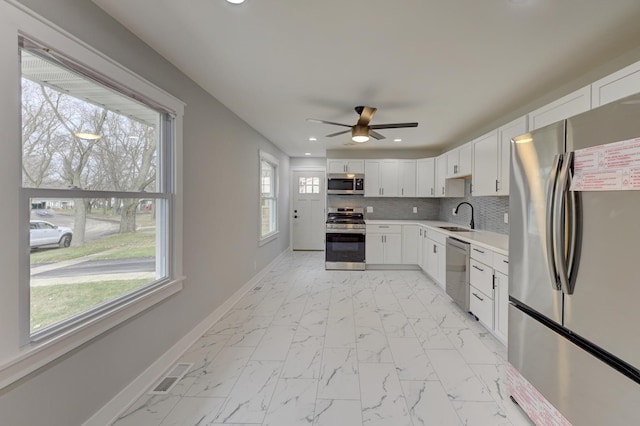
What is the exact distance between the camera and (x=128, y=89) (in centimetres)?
171

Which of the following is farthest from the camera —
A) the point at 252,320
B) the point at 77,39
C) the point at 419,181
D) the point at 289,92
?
the point at 419,181

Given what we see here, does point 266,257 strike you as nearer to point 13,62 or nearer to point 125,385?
point 125,385

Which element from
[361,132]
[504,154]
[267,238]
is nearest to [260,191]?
[267,238]

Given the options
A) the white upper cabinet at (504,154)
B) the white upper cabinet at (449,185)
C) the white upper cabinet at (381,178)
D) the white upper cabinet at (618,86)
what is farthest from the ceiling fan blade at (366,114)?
the white upper cabinet at (381,178)

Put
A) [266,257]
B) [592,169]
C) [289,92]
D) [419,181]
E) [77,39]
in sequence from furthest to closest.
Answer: [419,181] → [266,257] → [289,92] → [77,39] → [592,169]

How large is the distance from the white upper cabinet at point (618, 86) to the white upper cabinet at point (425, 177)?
3244 mm

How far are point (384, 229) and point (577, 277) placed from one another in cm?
370

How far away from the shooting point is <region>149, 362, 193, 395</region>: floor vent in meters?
1.83

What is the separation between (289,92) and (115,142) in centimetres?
164

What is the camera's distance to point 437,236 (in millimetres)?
3996

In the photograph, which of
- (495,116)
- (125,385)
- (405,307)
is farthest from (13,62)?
(495,116)

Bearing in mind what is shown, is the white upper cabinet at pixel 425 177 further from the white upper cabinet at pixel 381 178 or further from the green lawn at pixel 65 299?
the green lawn at pixel 65 299

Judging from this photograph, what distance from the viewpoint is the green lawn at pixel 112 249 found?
4.35 feet

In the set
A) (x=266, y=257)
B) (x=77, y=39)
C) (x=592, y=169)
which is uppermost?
(x=77, y=39)
